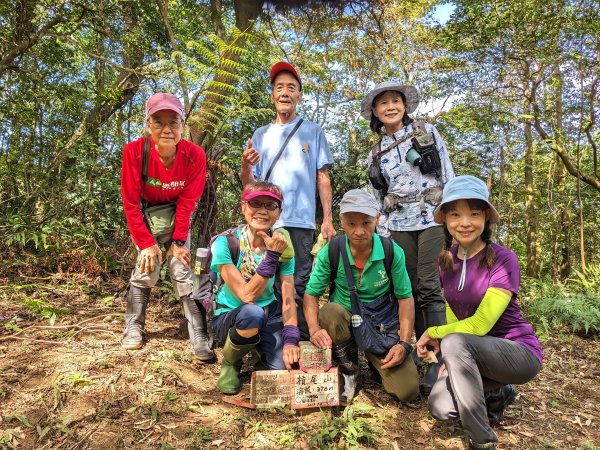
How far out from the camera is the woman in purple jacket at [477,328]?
2.33 metres

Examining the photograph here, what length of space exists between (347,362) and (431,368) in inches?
28.0

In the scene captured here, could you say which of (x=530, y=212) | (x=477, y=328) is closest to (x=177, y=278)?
(x=477, y=328)

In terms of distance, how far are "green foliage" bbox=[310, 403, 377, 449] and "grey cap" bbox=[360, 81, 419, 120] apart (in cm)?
259

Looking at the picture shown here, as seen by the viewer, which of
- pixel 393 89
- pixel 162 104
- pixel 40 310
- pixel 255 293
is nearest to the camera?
pixel 255 293

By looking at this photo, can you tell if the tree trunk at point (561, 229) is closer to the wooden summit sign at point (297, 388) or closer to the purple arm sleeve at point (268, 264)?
the wooden summit sign at point (297, 388)

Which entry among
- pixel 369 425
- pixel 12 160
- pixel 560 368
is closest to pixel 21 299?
pixel 12 160

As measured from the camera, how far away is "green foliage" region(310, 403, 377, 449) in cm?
236

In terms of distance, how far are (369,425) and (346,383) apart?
1.41ft

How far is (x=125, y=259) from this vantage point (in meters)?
4.98

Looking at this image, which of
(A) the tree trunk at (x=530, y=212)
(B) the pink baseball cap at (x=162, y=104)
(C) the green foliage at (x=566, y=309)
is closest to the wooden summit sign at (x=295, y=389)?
(B) the pink baseball cap at (x=162, y=104)

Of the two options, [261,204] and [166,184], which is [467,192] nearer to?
[261,204]

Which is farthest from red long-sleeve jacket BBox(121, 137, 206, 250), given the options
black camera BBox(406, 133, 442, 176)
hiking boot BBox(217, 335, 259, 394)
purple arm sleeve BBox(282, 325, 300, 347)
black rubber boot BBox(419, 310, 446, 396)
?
black rubber boot BBox(419, 310, 446, 396)

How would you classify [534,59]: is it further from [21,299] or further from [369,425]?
[21,299]

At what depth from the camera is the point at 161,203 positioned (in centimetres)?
347
